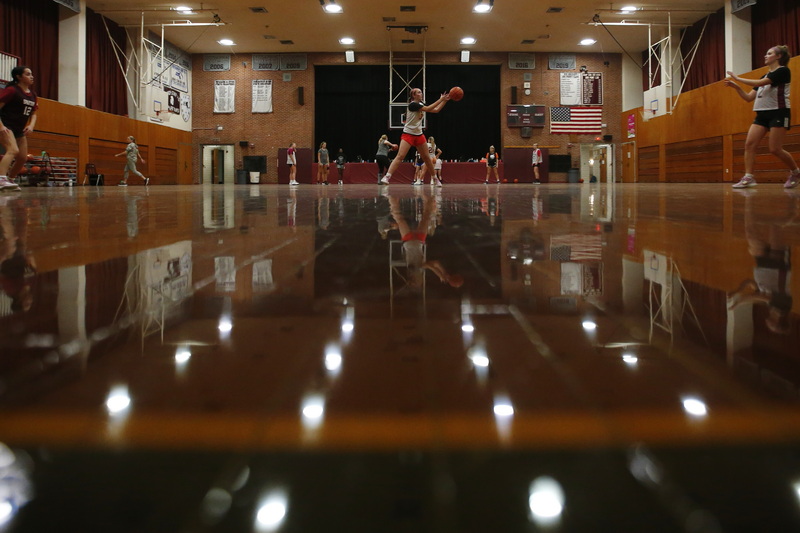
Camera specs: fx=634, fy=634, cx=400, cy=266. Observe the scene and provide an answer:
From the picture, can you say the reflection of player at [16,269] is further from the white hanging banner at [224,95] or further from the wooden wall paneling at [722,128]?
the white hanging banner at [224,95]

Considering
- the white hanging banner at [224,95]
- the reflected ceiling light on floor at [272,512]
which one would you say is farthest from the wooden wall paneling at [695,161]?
the reflected ceiling light on floor at [272,512]

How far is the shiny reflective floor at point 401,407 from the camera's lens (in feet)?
0.87

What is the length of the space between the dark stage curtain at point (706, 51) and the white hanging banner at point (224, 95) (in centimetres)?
1357

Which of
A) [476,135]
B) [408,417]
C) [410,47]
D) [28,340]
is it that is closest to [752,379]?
[408,417]

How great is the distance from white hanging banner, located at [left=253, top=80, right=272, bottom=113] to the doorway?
62.7 inches

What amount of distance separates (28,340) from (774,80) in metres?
6.85

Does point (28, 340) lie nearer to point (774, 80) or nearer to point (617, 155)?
point (774, 80)

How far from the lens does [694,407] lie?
1.17ft

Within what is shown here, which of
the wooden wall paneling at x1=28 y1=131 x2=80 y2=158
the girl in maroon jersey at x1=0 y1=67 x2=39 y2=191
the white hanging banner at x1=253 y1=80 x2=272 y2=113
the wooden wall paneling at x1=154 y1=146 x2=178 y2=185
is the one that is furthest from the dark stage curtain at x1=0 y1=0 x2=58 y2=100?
the girl in maroon jersey at x1=0 y1=67 x2=39 y2=191

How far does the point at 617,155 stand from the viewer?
68.1ft

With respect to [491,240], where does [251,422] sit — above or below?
below

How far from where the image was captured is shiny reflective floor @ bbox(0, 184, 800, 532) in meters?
0.26

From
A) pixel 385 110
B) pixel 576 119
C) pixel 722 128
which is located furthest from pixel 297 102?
pixel 722 128

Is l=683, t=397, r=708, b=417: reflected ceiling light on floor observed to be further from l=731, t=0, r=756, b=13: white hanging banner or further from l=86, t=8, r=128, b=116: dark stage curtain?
l=86, t=8, r=128, b=116: dark stage curtain
